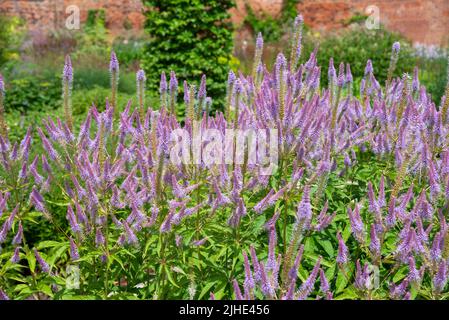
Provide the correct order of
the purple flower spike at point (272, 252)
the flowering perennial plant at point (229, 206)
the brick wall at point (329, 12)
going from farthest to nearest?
the brick wall at point (329, 12) < the flowering perennial plant at point (229, 206) < the purple flower spike at point (272, 252)

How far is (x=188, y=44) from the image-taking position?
10977mm

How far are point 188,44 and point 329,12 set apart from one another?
13.9 meters

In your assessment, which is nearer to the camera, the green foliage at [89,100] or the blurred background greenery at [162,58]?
the green foliage at [89,100]

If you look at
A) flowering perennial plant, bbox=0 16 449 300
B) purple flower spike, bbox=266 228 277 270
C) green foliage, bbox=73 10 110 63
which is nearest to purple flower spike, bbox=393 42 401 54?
flowering perennial plant, bbox=0 16 449 300

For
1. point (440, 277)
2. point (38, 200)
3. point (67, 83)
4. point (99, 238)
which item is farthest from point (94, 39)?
point (440, 277)

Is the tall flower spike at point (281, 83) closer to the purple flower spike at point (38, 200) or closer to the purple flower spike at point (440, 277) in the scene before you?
the purple flower spike at point (440, 277)

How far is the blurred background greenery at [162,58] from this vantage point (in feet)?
35.3

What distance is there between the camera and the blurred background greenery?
35.3 ft

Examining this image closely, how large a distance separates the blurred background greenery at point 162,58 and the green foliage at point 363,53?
26 millimetres

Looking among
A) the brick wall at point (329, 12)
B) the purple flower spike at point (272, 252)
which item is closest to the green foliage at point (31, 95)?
the purple flower spike at point (272, 252)

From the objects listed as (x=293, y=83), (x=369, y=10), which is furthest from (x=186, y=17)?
(x=369, y=10)

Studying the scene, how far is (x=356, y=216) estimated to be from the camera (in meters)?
2.59
